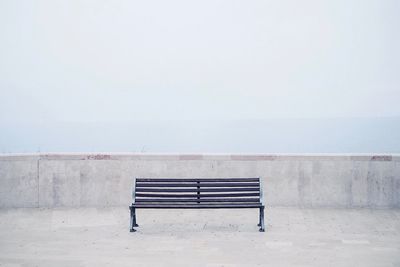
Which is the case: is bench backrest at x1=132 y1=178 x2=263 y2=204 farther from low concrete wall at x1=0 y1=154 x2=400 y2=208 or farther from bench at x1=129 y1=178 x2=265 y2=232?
low concrete wall at x1=0 y1=154 x2=400 y2=208

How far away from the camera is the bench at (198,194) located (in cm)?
730

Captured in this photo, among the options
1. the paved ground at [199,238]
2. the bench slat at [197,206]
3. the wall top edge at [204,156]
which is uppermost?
the wall top edge at [204,156]

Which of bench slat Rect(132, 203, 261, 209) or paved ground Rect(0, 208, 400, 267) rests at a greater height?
bench slat Rect(132, 203, 261, 209)

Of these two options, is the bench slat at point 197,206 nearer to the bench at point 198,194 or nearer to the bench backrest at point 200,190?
the bench at point 198,194

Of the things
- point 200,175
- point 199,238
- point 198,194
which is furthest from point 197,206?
point 200,175

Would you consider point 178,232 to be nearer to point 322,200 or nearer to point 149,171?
point 149,171

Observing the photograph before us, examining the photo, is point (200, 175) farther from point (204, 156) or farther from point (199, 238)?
point (199, 238)

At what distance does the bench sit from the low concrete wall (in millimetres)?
1268

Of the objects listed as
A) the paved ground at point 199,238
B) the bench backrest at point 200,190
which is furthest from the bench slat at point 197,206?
the paved ground at point 199,238

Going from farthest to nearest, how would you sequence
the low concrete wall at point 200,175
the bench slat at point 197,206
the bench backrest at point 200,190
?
the low concrete wall at point 200,175, the bench backrest at point 200,190, the bench slat at point 197,206

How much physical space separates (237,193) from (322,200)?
214 cm

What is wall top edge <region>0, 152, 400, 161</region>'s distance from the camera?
345 inches

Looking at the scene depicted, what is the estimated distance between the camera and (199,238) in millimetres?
6770

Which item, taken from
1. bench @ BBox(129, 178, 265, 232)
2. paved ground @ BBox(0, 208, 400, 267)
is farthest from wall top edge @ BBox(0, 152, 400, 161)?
bench @ BBox(129, 178, 265, 232)
